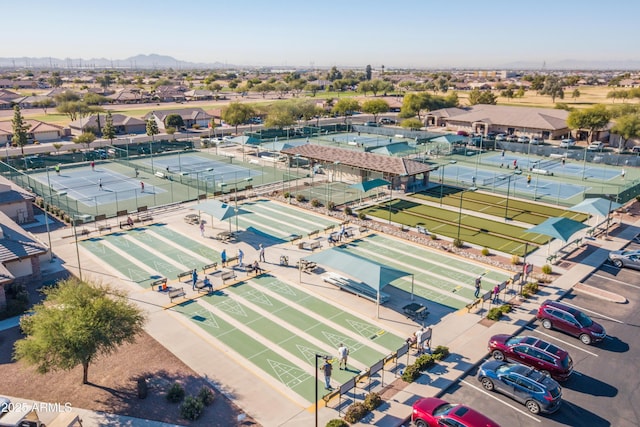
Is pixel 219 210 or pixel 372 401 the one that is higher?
pixel 219 210

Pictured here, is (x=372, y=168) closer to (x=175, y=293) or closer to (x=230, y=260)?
(x=230, y=260)

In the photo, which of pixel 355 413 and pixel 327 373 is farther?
pixel 327 373

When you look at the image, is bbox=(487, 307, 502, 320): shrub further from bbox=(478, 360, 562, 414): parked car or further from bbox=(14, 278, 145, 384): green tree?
bbox=(14, 278, 145, 384): green tree

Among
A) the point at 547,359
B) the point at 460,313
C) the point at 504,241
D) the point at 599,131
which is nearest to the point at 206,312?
the point at 460,313

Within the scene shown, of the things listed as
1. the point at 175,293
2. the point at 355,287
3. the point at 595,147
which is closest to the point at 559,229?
the point at 355,287

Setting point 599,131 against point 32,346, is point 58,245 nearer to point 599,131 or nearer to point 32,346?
point 32,346
